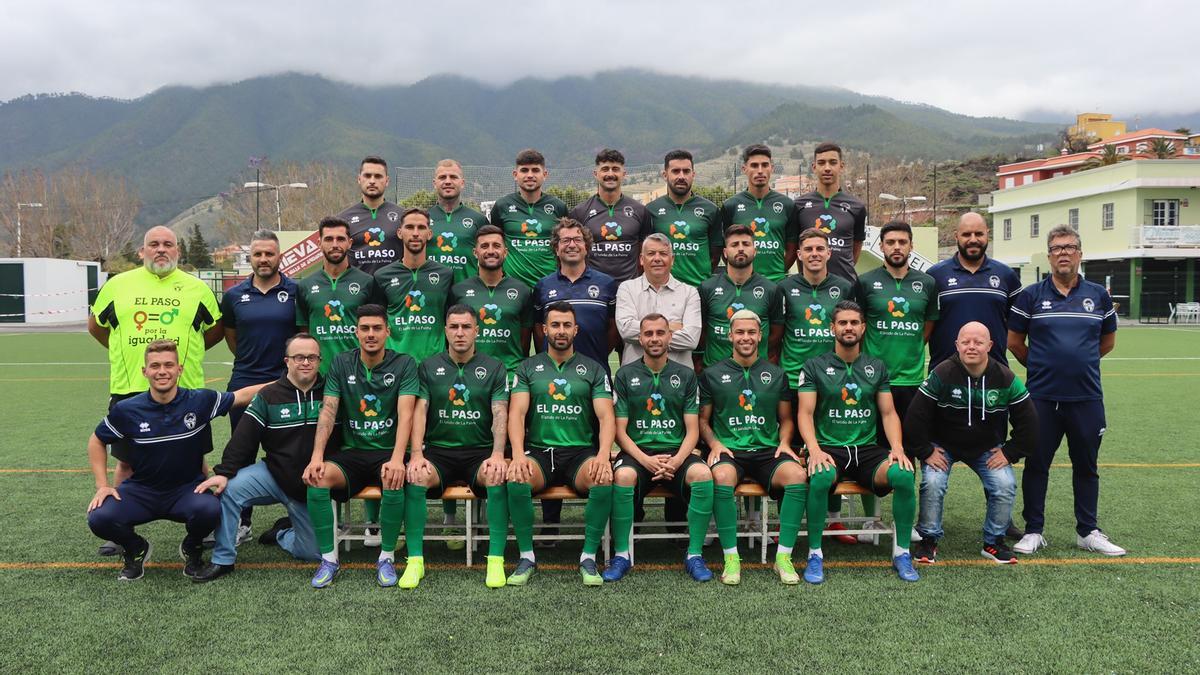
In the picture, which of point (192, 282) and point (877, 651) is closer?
point (877, 651)

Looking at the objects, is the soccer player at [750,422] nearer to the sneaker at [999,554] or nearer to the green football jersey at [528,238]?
the sneaker at [999,554]

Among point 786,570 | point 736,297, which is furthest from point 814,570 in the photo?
point 736,297

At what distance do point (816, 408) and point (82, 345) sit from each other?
23863mm

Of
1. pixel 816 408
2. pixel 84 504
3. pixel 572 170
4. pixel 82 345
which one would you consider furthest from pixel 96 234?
pixel 816 408

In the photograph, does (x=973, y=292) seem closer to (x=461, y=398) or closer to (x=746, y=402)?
(x=746, y=402)

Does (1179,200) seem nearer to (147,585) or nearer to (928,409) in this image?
(928,409)

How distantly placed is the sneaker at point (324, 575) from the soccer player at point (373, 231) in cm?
208

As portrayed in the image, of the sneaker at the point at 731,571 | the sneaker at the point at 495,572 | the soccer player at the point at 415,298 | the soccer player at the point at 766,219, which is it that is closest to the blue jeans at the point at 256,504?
the sneaker at the point at 495,572

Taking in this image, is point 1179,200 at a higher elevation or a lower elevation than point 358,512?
higher

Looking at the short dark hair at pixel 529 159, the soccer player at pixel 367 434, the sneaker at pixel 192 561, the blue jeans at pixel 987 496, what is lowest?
the sneaker at pixel 192 561

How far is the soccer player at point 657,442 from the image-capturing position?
4652 mm

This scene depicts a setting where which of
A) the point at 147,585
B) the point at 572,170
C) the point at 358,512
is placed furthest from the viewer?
the point at 572,170

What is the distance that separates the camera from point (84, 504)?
20.4ft

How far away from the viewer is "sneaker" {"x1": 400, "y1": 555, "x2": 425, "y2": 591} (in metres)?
4.48
